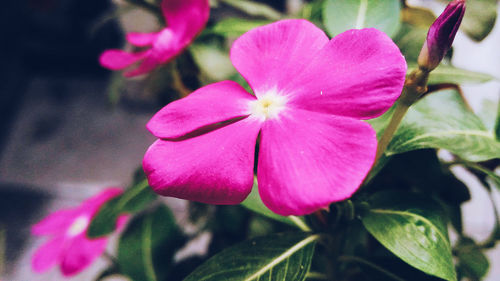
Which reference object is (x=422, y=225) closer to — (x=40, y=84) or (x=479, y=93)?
(x=479, y=93)

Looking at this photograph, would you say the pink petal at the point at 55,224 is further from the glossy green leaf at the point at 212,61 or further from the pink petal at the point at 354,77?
the pink petal at the point at 354,77

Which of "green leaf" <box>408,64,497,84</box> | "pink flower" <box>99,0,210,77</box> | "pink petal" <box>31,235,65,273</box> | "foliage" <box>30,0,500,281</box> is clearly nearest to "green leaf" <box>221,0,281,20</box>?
"foliage" <box>30,0,500,281</box>

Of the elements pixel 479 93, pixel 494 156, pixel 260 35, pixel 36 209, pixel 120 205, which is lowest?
pixel 36 209

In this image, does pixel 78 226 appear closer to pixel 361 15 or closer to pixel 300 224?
pixel 300 224

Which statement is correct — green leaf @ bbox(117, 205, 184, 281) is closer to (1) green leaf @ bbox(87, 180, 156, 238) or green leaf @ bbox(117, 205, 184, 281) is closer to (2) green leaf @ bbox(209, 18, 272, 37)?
(1) green leaf @ bbox(87, 180, 156, 238)

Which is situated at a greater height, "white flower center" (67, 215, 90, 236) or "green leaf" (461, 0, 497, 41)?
"green leaf" (461, 0, 497, 41)

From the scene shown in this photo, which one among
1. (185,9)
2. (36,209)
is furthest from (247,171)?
(36,209)

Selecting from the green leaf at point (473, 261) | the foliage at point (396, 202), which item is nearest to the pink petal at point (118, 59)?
the foliage at point (396, 202)
